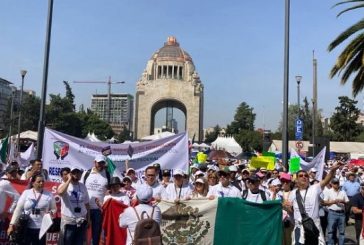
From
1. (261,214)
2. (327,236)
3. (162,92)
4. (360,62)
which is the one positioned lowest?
(327,236)

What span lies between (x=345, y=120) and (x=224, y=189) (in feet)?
206

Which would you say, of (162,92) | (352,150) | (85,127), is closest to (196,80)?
(162,92)

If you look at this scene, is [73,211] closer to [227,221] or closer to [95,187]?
[95,187]

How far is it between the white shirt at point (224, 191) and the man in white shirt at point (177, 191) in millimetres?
448

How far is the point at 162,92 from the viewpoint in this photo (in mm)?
100500

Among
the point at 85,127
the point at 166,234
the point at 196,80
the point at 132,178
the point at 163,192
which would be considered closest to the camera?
the point at 166,234

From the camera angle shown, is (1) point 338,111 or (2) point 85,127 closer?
(1) point 338,111

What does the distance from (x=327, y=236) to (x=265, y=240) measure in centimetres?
335

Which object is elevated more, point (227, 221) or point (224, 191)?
point (224, 191)

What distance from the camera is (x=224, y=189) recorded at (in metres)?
8.75

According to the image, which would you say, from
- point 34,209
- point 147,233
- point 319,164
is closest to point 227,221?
point 34,209

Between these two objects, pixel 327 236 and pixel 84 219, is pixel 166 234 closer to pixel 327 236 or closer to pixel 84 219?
pixel 84 219

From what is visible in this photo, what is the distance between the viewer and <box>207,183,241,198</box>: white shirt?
8.59 metres

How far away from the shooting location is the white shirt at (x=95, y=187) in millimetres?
8453
